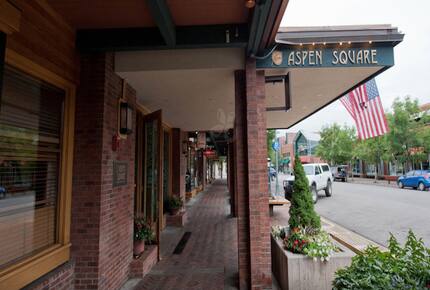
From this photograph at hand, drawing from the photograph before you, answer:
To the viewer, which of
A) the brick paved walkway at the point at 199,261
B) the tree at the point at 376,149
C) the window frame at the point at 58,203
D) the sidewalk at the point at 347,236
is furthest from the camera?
the tree at the point at 376,149

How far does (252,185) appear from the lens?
3.63m

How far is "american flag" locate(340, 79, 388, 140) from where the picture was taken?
6.17 meters

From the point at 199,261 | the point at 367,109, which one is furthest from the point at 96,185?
the point at 367,109

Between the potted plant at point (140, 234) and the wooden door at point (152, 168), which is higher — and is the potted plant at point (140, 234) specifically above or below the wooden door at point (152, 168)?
below

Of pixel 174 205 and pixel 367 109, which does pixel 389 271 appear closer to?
pixel 367 109

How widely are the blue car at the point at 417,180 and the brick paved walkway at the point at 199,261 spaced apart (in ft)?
50.0

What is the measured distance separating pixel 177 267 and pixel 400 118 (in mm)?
22632

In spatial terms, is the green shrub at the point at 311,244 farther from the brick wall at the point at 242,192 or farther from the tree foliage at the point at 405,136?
the tree foliage at the point at 405,136

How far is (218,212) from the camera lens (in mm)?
9531

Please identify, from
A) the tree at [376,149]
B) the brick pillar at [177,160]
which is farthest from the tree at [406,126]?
the brick pillar at [177,160]

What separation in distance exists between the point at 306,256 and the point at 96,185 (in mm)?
2942

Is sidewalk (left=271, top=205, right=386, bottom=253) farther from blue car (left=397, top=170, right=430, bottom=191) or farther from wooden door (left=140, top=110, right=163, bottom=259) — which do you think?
blue car (left=397, top=170, right=430, bottom=191)

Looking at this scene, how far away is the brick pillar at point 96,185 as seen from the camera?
3271 millimetres

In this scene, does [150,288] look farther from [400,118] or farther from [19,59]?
[400,118]
